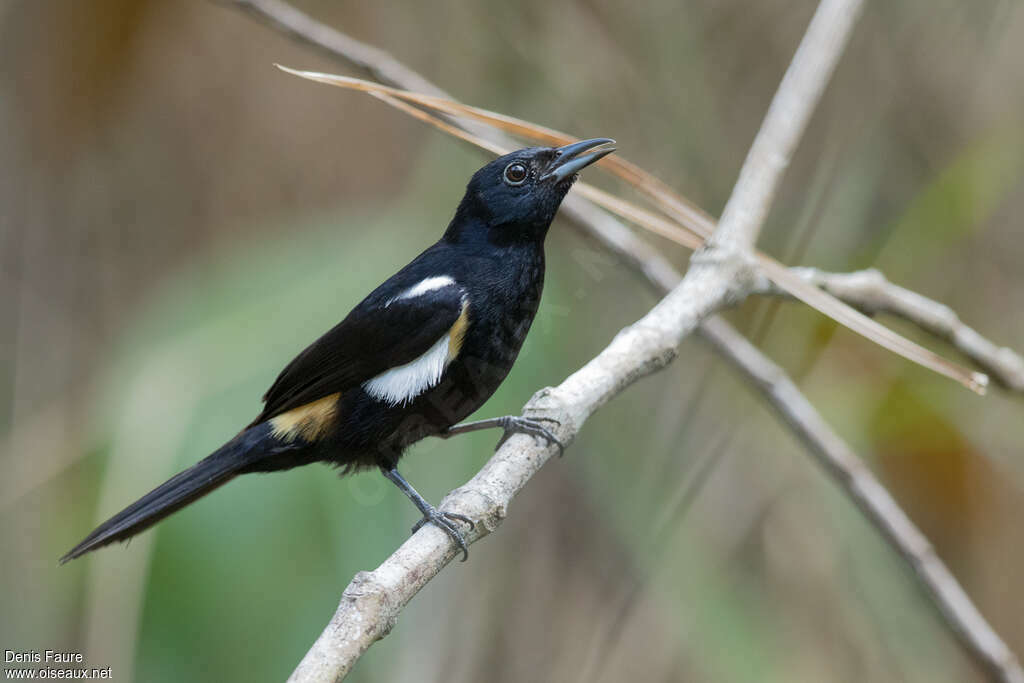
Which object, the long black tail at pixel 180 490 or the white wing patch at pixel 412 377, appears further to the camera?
the white wing patch at pixel 412 377

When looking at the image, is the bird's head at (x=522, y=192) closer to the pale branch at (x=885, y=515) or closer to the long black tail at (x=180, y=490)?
the pale branch at (x=885, y=515)

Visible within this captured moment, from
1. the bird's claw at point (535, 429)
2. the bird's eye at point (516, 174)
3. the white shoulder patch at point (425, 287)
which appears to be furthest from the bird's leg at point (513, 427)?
the bird's eye at point (516, 174)

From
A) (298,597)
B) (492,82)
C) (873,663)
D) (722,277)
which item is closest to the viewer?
(722,277)

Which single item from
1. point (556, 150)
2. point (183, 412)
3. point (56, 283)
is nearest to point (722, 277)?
point (556, 150)

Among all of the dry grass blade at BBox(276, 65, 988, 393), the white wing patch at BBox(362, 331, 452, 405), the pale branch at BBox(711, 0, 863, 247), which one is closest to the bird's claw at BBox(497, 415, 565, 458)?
the white wing patch at BBox(362, 331, 452, 405)

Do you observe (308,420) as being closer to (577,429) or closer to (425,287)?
(425,287)

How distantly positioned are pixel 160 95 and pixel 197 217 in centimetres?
50

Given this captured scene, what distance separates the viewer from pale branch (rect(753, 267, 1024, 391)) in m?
2.39

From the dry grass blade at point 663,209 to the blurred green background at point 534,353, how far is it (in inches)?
14.3

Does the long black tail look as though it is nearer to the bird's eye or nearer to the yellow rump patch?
the yellow rump patch

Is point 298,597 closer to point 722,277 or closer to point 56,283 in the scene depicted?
point 722,277

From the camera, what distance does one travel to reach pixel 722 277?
2252 millimetres

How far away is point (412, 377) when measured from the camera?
2299 mm

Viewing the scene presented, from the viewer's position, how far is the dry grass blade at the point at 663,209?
171cm
